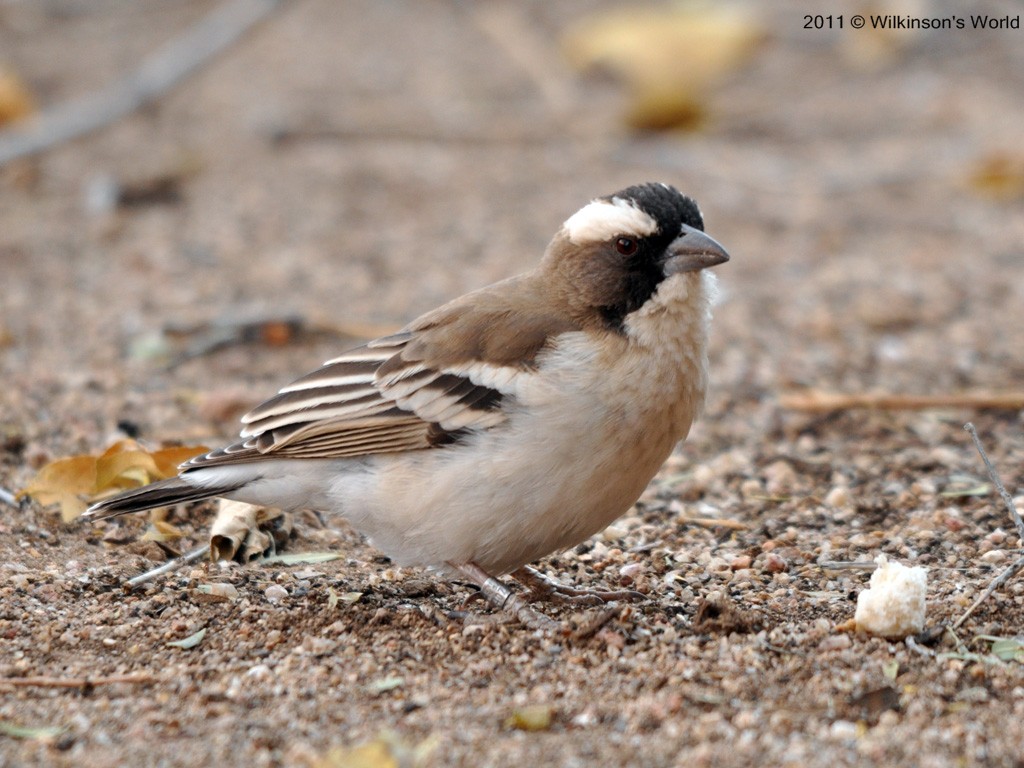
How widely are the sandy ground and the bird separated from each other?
0.32 m

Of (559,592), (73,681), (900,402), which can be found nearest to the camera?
(73,681)

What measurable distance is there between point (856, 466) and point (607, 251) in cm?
190

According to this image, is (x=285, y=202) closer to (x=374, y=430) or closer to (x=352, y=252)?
(x=352, y=252)

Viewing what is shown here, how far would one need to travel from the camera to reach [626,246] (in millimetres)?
4773

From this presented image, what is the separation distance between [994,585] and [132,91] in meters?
8.66

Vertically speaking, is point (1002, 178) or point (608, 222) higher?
point (608, 222)

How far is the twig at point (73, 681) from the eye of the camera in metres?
3.94

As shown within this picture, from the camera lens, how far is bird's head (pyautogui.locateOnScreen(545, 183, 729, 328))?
471 centimetres

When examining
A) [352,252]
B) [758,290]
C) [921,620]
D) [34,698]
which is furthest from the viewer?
[352,252]

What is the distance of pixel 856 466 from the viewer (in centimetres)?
605

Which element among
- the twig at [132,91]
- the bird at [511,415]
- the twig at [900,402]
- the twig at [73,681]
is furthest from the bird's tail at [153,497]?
the twig at [132,91]

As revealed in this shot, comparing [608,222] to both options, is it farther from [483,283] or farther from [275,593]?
[483,283]

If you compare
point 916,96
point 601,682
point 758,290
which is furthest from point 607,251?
point 916,96

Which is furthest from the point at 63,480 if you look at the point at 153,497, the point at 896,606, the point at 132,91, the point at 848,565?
the point at 132,91
